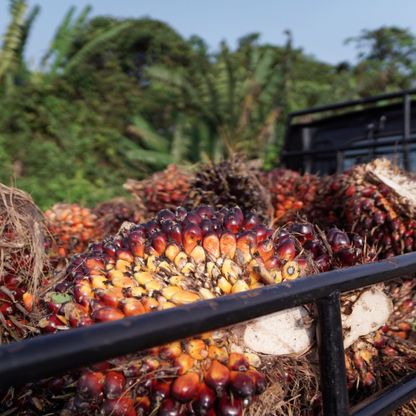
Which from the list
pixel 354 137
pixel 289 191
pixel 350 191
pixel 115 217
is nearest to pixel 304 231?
pixel 350 191

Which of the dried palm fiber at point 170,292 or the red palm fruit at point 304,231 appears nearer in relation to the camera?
the dried palm fiber at point 170,292

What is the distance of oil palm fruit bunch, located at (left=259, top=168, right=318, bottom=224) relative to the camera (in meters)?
2.30

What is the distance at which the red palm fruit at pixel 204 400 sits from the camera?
0.93m

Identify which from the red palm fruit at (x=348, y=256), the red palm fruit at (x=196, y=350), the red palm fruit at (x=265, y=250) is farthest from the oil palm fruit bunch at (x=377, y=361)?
the red palm fruit at (x=196, y=350)

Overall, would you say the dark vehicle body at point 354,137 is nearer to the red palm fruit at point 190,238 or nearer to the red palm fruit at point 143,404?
the red palm fruit at point 190,238

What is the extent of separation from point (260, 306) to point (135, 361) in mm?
277

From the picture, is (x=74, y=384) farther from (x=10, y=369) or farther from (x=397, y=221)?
(x=397, y=221)

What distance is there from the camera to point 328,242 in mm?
1277

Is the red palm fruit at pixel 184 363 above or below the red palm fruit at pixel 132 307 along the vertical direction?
below

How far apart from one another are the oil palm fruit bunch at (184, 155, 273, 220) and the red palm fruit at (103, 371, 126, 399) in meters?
1.22

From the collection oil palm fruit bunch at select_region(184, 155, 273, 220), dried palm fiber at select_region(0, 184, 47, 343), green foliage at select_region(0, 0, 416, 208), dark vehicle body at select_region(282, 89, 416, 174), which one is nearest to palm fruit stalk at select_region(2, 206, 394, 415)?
dried palm fiber at select_region(0, 184, 47, 343)

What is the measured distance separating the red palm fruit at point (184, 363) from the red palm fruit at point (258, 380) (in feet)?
0.35

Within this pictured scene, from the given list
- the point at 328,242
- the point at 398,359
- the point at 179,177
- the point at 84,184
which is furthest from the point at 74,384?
the point at 84,184

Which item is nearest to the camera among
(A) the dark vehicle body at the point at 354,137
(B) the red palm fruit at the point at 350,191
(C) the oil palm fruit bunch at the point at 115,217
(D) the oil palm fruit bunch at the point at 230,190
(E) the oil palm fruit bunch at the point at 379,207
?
(E) the oil palm fruit bunch at the point at 379,207
